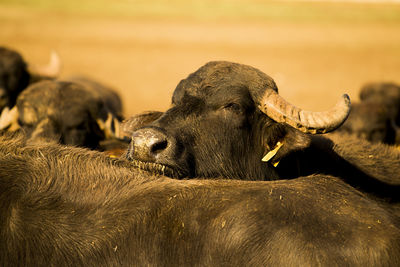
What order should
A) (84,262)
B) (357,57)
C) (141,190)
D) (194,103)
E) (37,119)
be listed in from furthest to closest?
(357,57), (37,119), (194,103), (141,190), (84,262)

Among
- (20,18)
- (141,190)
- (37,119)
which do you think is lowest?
(20,18)

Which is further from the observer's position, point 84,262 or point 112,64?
point 112,64

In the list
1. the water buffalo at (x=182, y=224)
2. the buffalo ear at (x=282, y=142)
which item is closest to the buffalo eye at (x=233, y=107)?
the buffalo ear at (x=282, y=142)

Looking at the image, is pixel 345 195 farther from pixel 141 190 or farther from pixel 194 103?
pixel 194 103

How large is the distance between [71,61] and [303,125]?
A: 21920 mm

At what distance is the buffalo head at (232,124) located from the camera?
15.1 feet

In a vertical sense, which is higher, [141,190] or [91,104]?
[141,190]

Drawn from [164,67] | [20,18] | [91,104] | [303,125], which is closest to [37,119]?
[91,104]

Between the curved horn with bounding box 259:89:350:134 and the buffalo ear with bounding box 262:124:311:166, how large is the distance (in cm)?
10

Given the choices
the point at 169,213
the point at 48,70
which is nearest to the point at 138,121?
the point at 169,213

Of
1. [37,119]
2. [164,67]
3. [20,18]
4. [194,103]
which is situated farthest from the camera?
[20,18]

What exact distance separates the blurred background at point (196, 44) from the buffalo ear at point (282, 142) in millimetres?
9959

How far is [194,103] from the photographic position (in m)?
4.81

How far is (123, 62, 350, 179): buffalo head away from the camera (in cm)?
461
